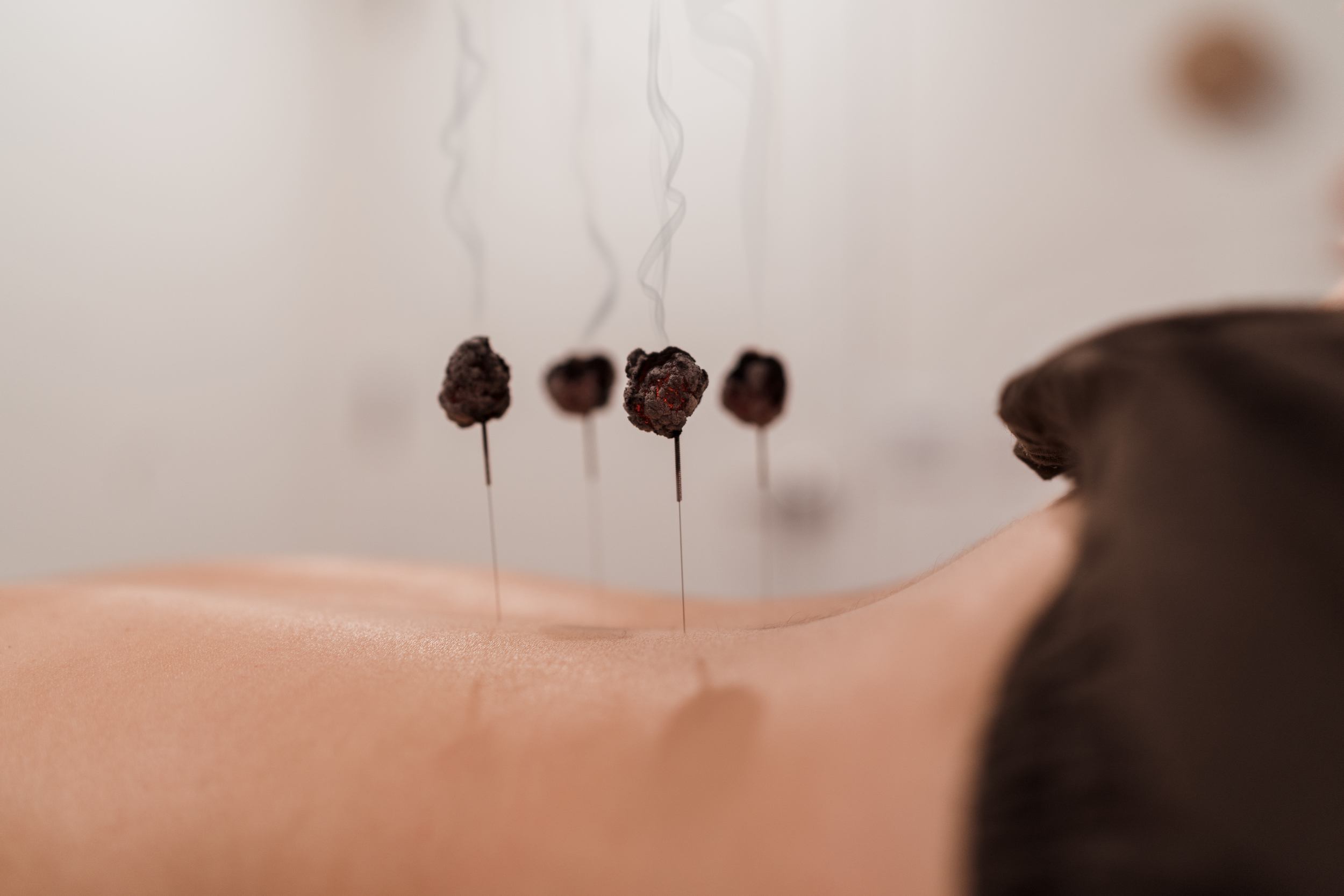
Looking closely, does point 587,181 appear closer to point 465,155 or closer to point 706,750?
point 465,155

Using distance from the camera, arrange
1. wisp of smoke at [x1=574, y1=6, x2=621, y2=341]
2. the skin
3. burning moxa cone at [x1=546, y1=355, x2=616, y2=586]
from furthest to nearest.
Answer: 1. wisp of smoke at [x1=574, y1=6, x2=621, y2=341]
2. burning moxa cone at [x1=546, y1=355, x2=616, y2=586]
3. the skin

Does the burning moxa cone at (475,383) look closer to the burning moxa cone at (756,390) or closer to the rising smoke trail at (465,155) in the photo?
the burning moxa cone at (756,390)

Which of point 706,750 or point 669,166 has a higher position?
point 669,166

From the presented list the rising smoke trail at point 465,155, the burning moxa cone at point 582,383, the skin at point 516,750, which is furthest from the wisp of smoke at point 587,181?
the skin at point 516,750

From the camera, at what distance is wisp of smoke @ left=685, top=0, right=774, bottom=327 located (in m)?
1.45

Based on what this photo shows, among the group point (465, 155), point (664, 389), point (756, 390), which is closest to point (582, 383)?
point (756, 390)

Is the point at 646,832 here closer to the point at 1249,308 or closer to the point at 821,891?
the point at 821,891

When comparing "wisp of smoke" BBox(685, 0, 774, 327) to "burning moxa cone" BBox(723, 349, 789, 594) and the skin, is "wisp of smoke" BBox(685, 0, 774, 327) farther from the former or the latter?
the skin

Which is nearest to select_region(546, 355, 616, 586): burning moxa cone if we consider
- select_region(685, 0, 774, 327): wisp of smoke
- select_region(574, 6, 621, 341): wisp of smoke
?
select_region(574, 6, 621, 341): wisp of smoke

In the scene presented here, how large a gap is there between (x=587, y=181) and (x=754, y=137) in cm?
33

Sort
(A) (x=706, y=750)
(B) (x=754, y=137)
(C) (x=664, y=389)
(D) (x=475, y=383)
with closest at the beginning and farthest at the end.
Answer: (A) (x=706, y=750) < (C) (x=664, y=389) < (D) (x=475, y=383) < (B) (x=754, y=137)

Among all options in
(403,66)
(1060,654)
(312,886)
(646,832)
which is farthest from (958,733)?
(403,66)

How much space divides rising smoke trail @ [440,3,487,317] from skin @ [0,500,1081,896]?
3.82 ft

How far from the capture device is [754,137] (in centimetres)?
160
